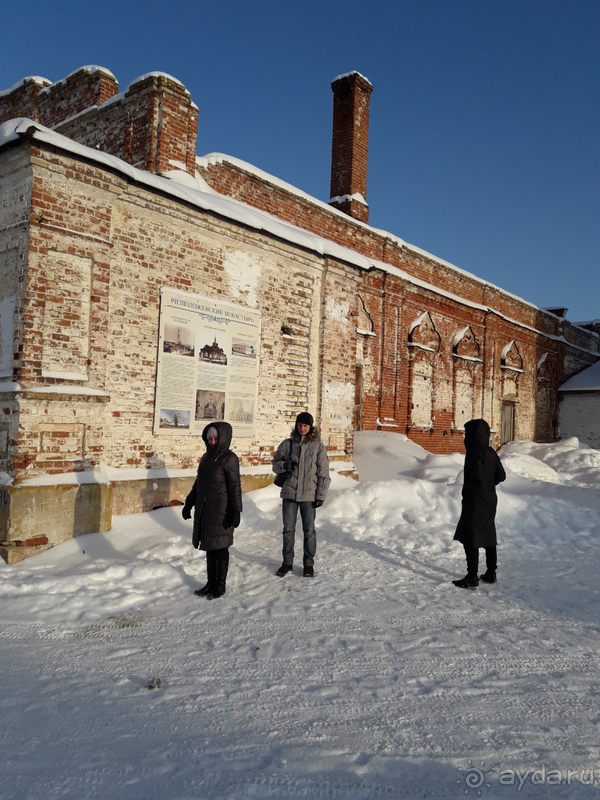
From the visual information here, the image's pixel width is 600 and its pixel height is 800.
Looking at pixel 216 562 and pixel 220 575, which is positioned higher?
pixel 216 562

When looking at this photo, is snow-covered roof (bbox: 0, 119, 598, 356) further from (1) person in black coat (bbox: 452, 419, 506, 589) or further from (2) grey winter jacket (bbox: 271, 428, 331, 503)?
(1) person in black coat (bbox: 452, 419, 506, 589)

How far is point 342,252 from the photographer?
10008 mm

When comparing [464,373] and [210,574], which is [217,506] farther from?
[464,373]

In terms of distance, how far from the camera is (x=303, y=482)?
5.70m

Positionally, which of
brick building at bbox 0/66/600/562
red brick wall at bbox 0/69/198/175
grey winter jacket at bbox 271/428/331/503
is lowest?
grey winter jacket at bbox 271/428/331/503

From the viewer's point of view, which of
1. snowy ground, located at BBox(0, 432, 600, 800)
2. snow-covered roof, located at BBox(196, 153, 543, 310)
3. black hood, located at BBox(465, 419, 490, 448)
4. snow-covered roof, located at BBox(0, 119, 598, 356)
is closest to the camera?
snowy ground, located at BBox(0, 432, 600, 800)

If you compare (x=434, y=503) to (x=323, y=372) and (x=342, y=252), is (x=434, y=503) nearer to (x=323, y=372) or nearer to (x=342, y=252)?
(x=323, y=372)

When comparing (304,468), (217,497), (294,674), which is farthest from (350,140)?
(294,674)

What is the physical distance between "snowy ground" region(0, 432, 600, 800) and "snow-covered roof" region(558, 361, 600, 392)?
1973 cm

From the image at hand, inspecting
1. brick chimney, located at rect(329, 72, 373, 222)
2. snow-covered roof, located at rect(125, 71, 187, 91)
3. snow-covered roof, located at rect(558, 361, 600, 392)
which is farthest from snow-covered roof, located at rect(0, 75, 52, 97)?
snow-covered roof, located at rect(558, 361, 600, 392)

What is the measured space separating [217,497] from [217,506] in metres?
0.08

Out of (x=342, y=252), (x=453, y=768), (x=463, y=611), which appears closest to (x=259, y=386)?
(x=342, y=252)

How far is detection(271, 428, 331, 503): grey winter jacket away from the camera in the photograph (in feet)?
18.7

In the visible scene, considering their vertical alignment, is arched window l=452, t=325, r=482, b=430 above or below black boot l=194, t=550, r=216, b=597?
above
